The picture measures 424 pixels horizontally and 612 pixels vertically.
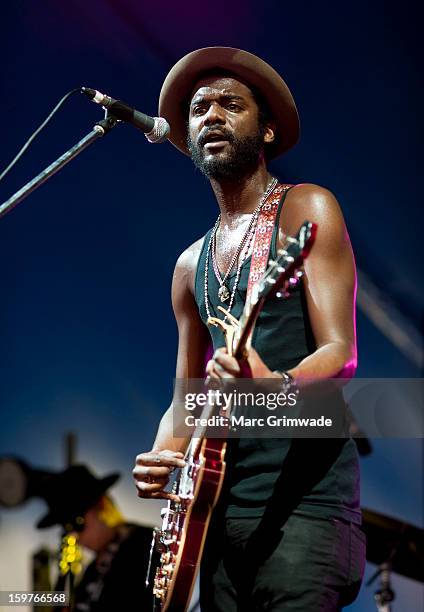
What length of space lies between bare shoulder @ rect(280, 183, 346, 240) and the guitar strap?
0.05 meters

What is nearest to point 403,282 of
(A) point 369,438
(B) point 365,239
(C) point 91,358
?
(B) point 365,239

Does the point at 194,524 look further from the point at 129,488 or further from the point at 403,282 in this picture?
the point at 403,282

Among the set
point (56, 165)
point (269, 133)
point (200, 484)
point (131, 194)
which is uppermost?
point (131, 194)

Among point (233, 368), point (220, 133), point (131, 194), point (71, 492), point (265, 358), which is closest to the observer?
point (233, 368)

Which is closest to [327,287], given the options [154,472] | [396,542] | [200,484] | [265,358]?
[265,358]

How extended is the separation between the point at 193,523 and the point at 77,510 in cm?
272

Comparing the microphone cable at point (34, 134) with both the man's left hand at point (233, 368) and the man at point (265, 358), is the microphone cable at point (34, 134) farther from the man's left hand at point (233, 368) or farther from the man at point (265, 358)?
the man's left hand at point (233, 368)

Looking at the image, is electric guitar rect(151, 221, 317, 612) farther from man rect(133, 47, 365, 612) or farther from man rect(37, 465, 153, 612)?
man rect(37, 465, 153, 612)

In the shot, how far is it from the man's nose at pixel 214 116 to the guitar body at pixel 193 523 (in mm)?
1347

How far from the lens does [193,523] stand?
230 centimetres

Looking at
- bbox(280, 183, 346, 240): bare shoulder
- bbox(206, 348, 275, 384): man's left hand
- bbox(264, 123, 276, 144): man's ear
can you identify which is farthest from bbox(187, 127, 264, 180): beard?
bbox(206, 348, 275, 384): man's left hand

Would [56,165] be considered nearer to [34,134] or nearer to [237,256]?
[34,134]

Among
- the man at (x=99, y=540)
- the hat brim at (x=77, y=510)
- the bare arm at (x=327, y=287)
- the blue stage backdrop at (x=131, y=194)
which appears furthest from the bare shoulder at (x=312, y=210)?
the hat brim at (x=77, y=510)

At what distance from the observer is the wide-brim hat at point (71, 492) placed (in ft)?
15.9
